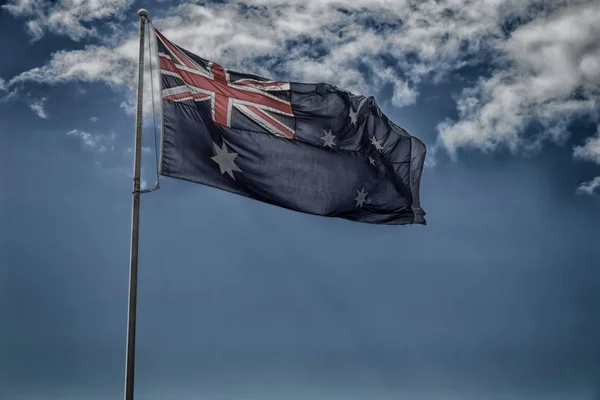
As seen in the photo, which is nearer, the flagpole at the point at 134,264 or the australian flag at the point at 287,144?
the flagpole at the point at 134,264

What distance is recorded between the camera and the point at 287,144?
1819cm

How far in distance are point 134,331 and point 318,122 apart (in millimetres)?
8331

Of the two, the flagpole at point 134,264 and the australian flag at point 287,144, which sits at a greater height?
the australian flag at point 287,144

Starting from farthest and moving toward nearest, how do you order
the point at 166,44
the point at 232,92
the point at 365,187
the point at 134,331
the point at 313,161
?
the point at 365,187 → the point at 313,161 → the point at 232,92 → the point at 166,44 → the point at 134,331

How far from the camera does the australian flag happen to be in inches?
600

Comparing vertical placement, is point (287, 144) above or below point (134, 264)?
above

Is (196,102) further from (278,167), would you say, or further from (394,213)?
(394,213)

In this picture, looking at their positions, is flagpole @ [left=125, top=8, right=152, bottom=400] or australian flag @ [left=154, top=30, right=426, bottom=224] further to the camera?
australian flag @ [left=154, top=30, right=426, bottom=224]

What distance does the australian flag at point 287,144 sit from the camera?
50.0 ft

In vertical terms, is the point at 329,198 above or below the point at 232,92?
below

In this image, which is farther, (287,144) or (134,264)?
(287,144)

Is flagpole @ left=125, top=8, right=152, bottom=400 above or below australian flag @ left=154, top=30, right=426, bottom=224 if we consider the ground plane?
below

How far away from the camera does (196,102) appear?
51.5ft

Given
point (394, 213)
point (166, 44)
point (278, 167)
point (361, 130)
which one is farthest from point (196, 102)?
point (394, 213)
